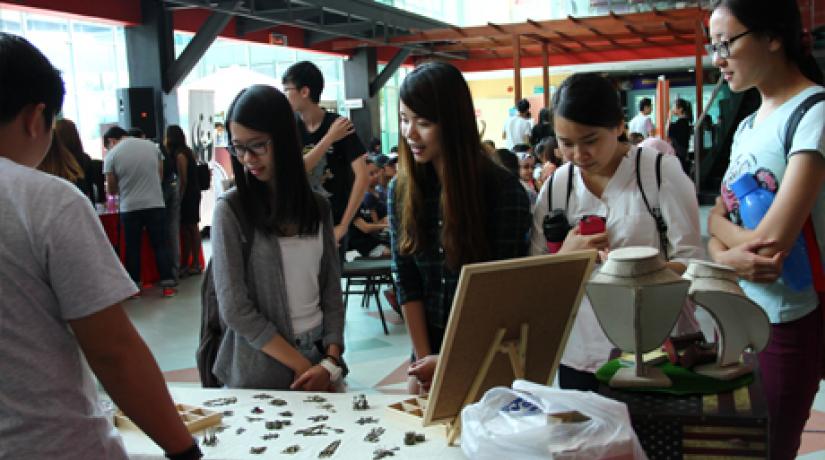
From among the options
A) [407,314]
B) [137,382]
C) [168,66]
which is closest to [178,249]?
[168,66]

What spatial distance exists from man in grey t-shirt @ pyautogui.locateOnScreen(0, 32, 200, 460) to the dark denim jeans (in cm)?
652

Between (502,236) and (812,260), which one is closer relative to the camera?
(812,260)

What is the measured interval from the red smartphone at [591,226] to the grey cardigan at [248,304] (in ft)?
2.95

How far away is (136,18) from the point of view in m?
9.23

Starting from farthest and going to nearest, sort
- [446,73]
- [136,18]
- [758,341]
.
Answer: [136,18] < [446,73] < [758,341]

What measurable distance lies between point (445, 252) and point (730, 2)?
3.01 feet

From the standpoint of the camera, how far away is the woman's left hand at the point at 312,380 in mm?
2137

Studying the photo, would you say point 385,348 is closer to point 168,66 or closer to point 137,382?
point 137,382

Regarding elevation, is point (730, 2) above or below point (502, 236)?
above

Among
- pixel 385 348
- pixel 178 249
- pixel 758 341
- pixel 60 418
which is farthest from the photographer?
pixel 178 249

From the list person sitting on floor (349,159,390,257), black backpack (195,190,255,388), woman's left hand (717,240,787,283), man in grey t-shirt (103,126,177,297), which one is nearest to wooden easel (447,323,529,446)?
woman's left hand (717,240,787,283)

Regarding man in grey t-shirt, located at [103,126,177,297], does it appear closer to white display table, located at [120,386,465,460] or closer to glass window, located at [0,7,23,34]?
glass window, located at [0,7,23,34]

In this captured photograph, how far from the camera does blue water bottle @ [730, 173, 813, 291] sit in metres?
1.63

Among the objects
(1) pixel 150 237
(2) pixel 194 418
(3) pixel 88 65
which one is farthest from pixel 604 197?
(3) pixel 88 65
